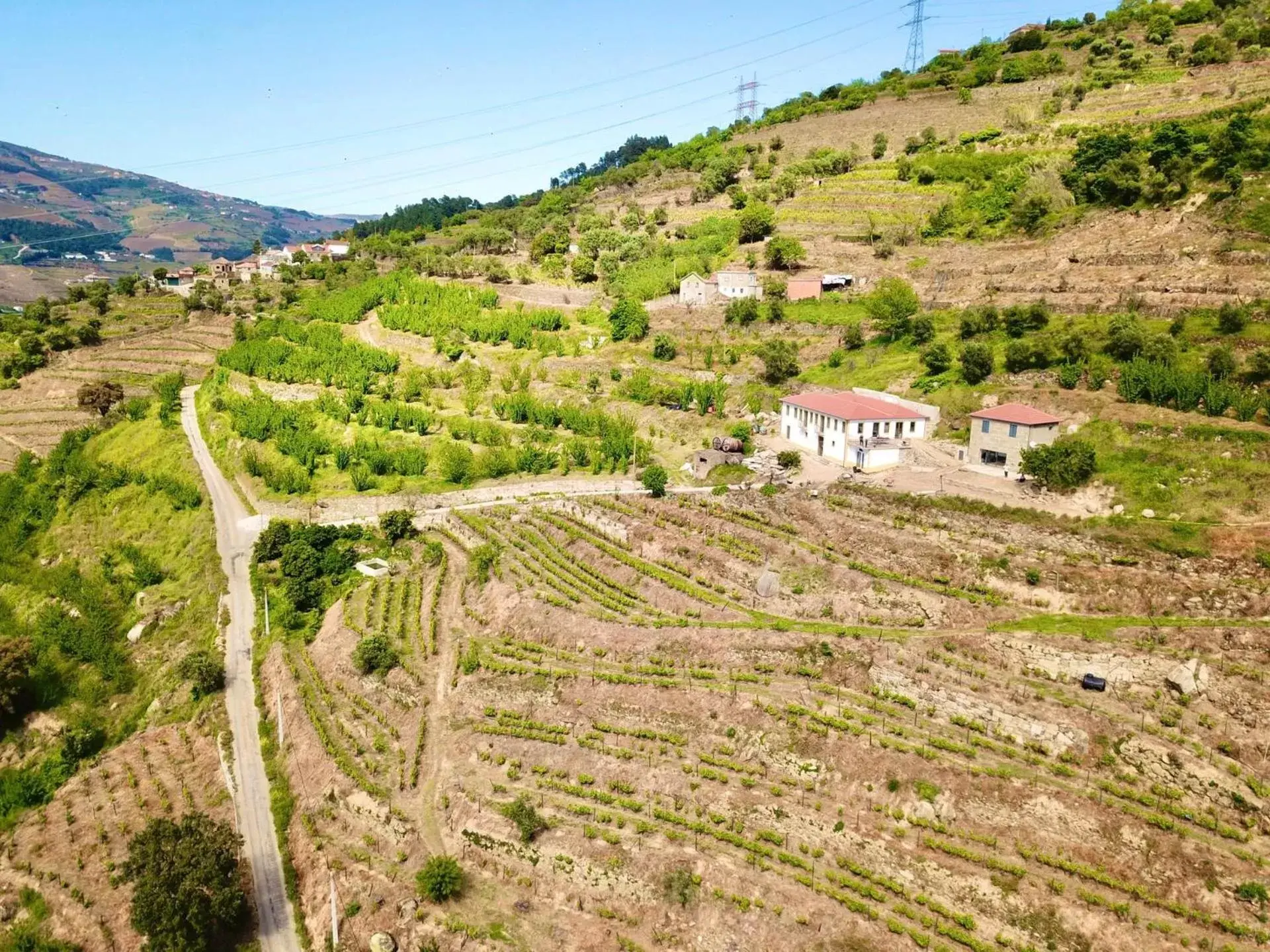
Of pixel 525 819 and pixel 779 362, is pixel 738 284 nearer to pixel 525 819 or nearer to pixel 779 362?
pixel 779 362

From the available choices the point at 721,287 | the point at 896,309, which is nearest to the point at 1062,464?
the point at 896,309

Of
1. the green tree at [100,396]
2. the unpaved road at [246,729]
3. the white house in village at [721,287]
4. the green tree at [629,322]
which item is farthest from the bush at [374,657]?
the green tree at [100,396]

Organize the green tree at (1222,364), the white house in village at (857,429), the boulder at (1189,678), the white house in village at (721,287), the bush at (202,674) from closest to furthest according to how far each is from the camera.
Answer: the boulder at (1189,678) < the bush at (202,674) < the green tree at (1222,364) < the white house in village at (857,429) < the white house in village at (721,287)

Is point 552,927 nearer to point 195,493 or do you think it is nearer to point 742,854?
point 742,854

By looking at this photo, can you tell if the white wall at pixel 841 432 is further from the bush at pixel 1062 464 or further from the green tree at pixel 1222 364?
the green tree at pixel 1222 364

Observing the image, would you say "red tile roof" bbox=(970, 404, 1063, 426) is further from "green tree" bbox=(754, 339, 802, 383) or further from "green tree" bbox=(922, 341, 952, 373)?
"green tree" bbox=(754, 339, 802, 383)

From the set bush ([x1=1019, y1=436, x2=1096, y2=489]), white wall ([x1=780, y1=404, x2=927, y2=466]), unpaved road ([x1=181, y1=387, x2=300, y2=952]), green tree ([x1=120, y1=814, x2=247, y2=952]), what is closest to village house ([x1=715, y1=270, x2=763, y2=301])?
white wall ([x1=780, y1=404, x2=927, y2=466])
